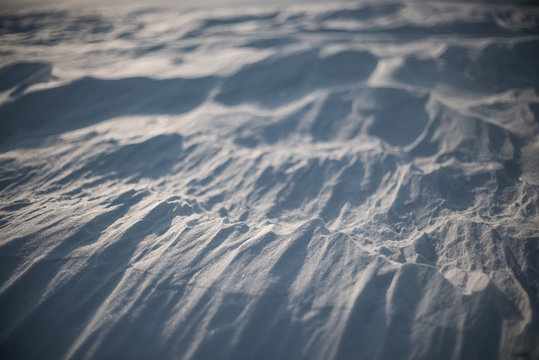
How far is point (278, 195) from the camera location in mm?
2139

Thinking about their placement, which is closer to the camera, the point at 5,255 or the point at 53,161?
the point at 5,255

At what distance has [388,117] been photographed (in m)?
2.69

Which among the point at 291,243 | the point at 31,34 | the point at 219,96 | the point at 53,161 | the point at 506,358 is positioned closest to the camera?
the point at 506,358

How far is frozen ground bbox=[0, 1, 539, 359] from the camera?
1404mm

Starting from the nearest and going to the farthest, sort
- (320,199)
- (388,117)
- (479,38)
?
(320,199) < (388,117) < (479,38)

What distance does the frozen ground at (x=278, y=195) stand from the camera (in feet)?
4.61

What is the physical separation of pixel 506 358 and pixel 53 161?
3157 millimetres

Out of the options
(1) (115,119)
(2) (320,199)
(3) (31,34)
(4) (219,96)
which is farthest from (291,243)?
(3) (31,34)

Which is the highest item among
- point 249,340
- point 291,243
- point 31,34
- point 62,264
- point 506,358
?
point 31,34

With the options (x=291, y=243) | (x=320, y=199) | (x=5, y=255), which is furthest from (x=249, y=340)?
(x=5, y=255)

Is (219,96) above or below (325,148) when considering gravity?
above

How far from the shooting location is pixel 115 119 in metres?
2.86

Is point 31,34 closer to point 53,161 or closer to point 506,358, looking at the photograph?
point 53,161

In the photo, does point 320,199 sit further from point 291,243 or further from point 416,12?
point 416,12
